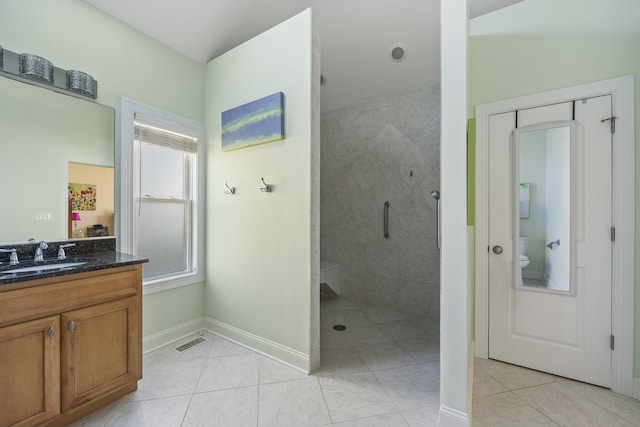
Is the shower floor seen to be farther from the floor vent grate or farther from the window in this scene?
the window

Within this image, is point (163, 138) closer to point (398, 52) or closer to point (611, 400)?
point (398, 52)

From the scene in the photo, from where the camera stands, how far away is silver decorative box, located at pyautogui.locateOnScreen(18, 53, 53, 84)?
1774 millimetres

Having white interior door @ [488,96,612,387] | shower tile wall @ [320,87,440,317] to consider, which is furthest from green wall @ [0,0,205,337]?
white interior door @ [488,96,612,387]

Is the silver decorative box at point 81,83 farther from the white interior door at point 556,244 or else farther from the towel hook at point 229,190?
the white interior door at point 556,244

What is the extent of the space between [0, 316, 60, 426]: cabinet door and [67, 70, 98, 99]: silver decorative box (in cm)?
164

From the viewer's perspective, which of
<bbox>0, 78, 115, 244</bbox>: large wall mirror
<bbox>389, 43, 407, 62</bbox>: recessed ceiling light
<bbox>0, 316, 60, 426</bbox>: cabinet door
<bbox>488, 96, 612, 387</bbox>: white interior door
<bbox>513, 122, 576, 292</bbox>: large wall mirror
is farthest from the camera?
<bbox>389, 43, 407, 62</bbox>: recessed ceiling light

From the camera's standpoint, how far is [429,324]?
3.05 meters

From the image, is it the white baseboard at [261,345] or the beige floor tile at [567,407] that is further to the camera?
the white baseboard at [261,345]

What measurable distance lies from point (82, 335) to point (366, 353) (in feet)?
6.82

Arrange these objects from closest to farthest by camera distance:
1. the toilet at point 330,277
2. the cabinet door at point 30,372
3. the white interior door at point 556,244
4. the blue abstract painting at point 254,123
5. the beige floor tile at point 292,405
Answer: the cabinet door at point 30,372
the beige floor tile at point 292,405
the white interior door at point 556,244
the blue abstract painting at point 254,123
the toilet at point 330,277

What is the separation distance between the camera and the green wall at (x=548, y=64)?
6.17 feet

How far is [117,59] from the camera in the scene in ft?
7.36

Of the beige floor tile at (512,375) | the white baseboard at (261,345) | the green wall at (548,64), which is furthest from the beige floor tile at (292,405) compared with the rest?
the green wall at (548,64)

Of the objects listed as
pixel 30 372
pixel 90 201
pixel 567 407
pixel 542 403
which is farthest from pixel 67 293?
pixel 567 407
